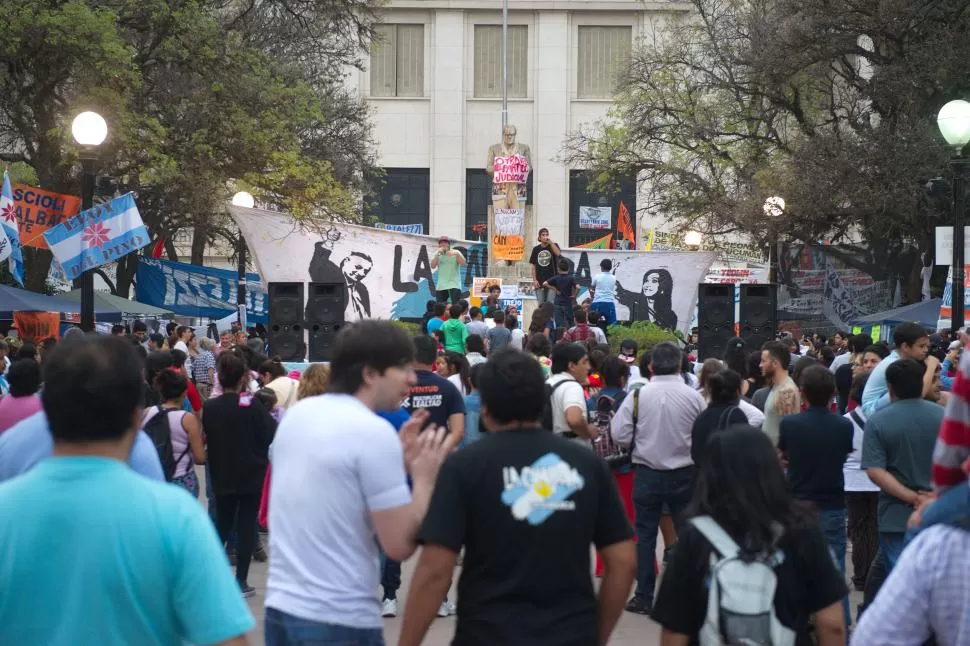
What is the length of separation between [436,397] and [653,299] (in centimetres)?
2114

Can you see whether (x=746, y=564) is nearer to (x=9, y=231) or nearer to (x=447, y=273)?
(x=9, y=231)

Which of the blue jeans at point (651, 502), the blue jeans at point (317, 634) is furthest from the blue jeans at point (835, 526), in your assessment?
the blue jeans at point (317, 634)

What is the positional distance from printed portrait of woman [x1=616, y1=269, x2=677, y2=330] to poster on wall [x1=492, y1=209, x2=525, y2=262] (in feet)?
8.22

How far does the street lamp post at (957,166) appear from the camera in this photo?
1433cm

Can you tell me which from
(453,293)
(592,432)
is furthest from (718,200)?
(592,432)

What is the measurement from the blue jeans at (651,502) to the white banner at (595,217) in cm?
4671

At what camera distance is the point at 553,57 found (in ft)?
182

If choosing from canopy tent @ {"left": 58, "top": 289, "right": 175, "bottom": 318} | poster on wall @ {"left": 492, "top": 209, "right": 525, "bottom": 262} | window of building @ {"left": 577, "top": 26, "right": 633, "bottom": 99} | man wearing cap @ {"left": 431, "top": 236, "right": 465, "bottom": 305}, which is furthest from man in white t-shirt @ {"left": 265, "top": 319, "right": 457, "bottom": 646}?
window of building @ {"left": 577, "top": 26, "right": 633, "bottom": 99}

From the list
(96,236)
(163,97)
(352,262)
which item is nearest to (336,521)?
(96,236)

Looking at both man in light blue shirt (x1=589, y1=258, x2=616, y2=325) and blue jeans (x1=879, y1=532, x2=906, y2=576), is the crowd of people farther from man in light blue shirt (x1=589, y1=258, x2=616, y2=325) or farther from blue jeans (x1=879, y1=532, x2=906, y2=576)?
man in light blue shirt (x1=589, y1=258, x2=616, y2=325)

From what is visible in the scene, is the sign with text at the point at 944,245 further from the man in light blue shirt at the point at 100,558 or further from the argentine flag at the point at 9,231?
the man in light blue shirt at the point at 100,558

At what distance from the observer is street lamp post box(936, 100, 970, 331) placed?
1433cm

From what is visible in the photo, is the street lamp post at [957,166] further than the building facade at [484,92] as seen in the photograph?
No

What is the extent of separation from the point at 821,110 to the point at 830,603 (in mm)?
28947
